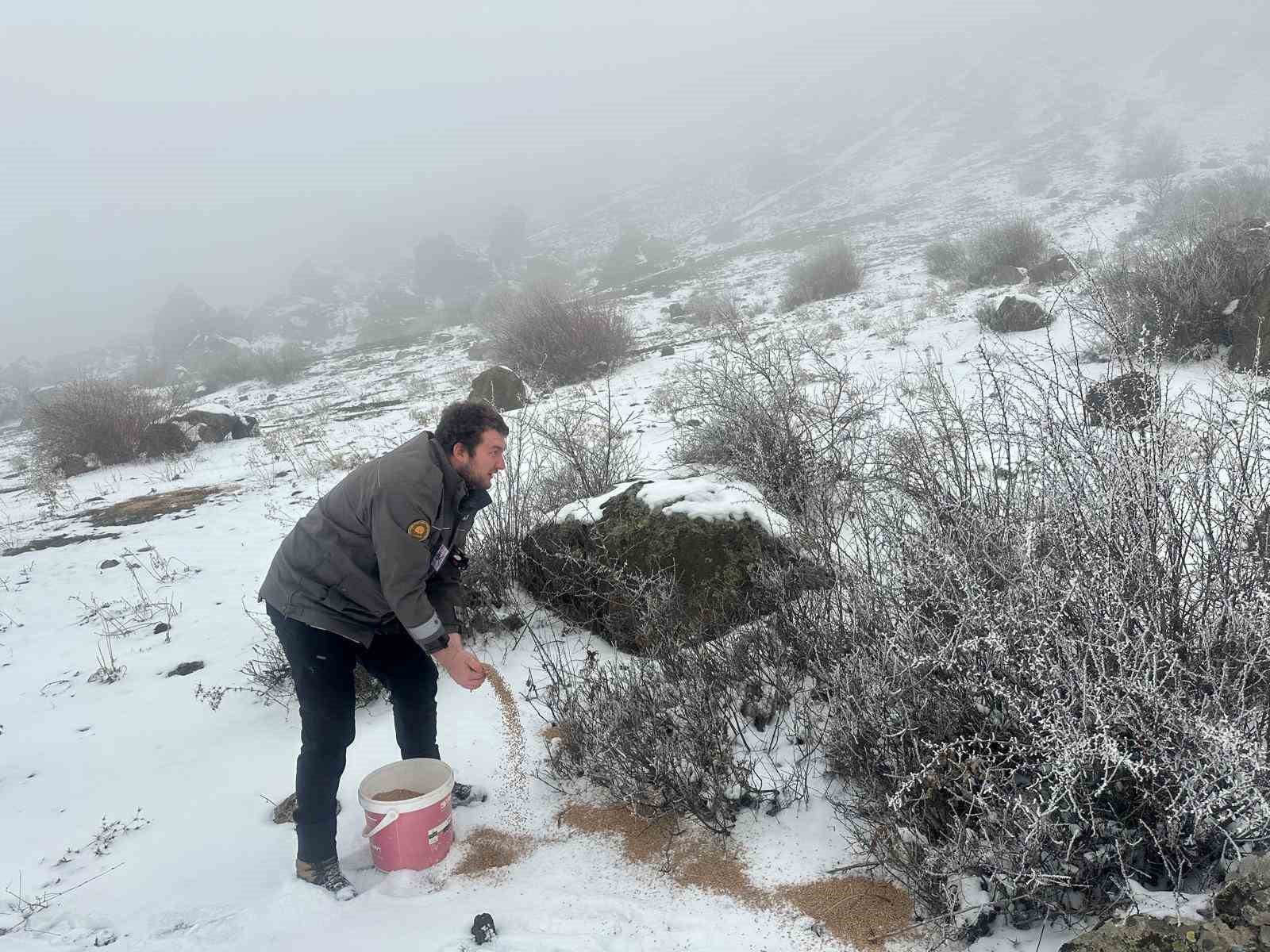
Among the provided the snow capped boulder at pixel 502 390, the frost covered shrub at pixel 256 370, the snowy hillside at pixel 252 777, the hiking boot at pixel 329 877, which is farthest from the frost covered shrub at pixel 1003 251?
the frost covered shrub at pixel 256 370

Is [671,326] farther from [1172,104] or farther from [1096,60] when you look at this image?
[1096,60]

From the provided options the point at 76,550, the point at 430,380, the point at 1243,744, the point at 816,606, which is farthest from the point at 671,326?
the point at 1243,744

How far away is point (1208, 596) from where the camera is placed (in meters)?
1.88

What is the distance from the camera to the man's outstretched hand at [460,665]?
2.28 metres

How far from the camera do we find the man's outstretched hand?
2.28 metres

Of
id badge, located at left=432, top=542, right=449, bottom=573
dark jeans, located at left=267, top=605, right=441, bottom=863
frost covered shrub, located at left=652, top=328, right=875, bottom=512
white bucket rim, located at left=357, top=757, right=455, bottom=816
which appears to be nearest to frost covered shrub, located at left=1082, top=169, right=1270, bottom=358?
frost covered shrub, located at left=652, top=328, right=875, bottom=512

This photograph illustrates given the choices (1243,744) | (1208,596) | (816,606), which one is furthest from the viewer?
(816,606)

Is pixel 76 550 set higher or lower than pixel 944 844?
higher

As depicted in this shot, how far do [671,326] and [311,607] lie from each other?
47.2 feet

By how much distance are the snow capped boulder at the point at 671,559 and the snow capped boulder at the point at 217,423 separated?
26.7 feet

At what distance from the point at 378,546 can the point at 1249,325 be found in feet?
23.1

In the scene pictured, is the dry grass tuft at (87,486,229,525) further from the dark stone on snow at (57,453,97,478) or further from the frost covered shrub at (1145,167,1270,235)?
the frost covered shrub at (1145,167,1270,235)

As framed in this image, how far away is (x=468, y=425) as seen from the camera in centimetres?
233

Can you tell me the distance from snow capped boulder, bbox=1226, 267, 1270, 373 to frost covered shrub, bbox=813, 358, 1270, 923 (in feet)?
14.8
